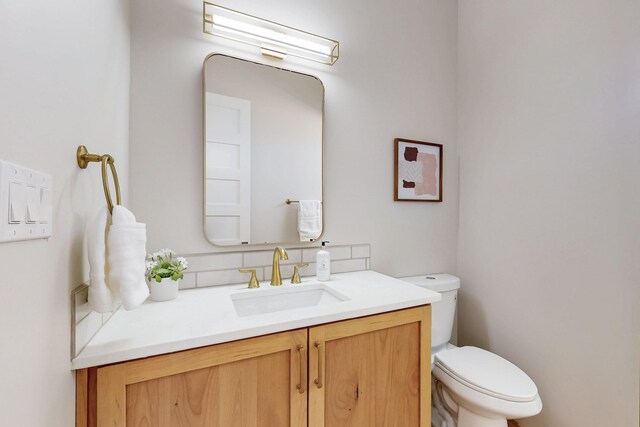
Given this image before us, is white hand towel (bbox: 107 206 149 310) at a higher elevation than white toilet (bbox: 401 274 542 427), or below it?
higher

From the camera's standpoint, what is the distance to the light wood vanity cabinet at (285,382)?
0.68 m

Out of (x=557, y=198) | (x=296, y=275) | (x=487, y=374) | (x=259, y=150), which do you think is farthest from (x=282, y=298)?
(x=557, y=198)

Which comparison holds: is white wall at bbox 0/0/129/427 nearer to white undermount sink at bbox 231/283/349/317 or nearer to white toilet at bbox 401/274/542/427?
white undermount sink at bbox 231/283/349/317

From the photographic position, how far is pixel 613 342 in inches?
46.9

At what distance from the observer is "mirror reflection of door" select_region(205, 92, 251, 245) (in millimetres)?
1216

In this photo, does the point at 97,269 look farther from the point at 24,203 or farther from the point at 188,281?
the point at 188,281

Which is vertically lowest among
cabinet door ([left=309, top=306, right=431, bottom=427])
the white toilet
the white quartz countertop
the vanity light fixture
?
the white toilet

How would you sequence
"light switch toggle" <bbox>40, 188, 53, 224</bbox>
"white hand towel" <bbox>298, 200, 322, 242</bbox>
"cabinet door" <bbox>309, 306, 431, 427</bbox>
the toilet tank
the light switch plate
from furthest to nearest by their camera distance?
the toilet tank
"white hand towel" <bbox>298, 200, 322, 242</bbox>
"cabinet door" <bbox>309, 306, 431, 427</bbox>
"light switch toggle" <bbox>40, 188, 53, 224</bbox>
the light switch plate

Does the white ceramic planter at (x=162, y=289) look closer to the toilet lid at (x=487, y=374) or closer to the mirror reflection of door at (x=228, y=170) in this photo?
the mirror reflection of door at (x=228, y=170)

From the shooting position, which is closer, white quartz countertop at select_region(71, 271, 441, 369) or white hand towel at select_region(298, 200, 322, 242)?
white quartz countertop at select_region(71, 271, 441, 369)

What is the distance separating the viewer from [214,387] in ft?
2.49

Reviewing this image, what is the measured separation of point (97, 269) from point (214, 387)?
426 millimetres

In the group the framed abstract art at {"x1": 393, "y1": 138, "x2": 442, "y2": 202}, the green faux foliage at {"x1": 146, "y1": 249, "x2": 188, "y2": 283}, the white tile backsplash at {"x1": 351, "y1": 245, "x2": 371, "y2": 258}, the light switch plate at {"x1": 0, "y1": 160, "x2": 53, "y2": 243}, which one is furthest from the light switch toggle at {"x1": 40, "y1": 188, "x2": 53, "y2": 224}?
the framed abstract art at {"x1": 393, "y1": 138, "x2": 442, "y2": 202}

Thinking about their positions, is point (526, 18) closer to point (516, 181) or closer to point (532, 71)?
point (532, 71)
